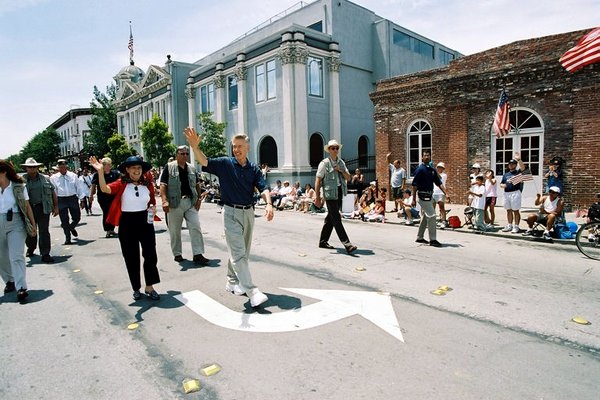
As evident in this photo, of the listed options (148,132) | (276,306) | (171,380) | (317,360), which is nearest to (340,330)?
(317,360)

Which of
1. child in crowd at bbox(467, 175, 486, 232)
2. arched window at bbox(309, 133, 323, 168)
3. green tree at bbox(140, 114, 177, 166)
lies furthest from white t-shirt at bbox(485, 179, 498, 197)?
green tree at bbox(140, 114, 177, 166)

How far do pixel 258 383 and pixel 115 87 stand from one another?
61044mm

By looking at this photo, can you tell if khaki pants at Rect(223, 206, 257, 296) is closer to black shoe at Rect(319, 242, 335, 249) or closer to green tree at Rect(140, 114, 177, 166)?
black shoe at Rect(319, 242, 335, 249)

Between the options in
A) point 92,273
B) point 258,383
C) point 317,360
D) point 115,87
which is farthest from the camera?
point 115,87

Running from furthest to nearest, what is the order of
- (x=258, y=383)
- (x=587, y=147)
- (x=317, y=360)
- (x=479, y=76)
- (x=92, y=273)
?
(x=479, y=76) → (x=587, y=147) → (x=92, y=273) → (x=317, y=360) → (x=258, y=383)

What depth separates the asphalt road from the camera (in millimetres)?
3072

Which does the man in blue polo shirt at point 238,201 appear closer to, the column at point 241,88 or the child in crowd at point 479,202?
the child in crowd at point 479,202

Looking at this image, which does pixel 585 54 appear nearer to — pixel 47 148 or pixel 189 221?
pixel 189 221

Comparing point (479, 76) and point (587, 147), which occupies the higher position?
point (479, 76)

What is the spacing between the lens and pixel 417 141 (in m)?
17.5

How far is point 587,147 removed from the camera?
12.4 meters

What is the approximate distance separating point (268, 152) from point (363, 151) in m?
7.01

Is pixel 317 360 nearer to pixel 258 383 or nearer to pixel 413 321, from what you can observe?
pixel 258 383

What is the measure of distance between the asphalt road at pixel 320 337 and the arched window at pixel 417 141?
10.8m
